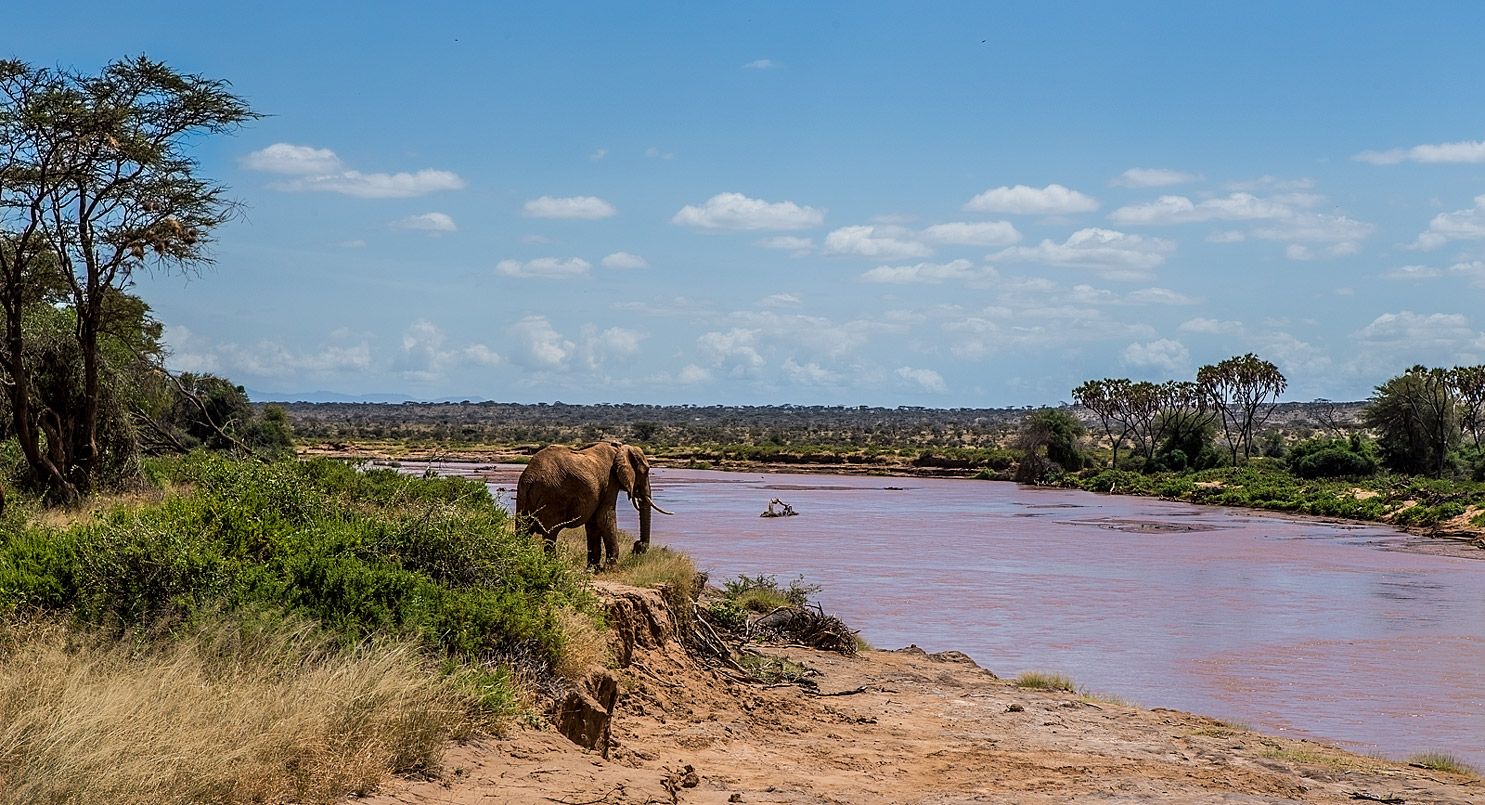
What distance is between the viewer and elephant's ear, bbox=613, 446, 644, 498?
15996 mm

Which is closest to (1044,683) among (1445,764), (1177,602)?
(1445,764)

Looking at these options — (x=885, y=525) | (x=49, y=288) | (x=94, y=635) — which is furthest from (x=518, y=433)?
(x=94, y=635)

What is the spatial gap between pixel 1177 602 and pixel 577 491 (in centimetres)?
1612

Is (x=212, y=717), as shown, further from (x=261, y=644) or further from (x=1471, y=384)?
(x=1471, y=384)

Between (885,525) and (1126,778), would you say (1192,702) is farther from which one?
(885,525)

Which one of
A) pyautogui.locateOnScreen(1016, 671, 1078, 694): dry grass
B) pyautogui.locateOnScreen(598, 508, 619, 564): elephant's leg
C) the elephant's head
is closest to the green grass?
pyautogui.locateOnScreen(1016, 671, 1078, 694): dry grass

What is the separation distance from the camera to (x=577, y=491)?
15055 mm

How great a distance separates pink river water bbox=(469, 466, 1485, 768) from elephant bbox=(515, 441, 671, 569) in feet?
20.2

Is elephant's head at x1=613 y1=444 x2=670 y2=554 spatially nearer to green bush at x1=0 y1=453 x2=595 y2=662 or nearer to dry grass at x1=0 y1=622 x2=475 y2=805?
green bush at x1=0 y1=453 x2=595 y2=662

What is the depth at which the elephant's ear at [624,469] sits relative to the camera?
15996 mm

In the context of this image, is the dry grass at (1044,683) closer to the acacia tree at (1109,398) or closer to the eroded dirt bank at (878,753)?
the eroded dirt bank at (878,753)

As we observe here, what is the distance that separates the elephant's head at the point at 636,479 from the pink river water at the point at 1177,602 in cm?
511

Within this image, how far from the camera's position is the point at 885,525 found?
4488cm

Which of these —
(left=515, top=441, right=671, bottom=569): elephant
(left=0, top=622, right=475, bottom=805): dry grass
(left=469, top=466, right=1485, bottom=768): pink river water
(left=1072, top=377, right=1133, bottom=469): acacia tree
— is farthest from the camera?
(left=1072, top=377, right=1133, bottom=469): acacia tree
